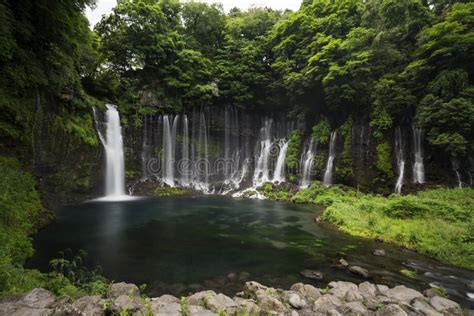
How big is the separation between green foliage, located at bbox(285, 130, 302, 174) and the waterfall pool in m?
10.7

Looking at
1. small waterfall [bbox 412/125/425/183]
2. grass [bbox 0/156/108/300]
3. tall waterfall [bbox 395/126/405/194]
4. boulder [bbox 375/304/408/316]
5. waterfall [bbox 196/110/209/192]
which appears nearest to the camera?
boulder [bbox 375/304/408/316]

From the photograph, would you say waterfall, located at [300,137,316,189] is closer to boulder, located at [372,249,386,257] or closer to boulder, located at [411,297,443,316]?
boulder, located at [372,249,386,257]

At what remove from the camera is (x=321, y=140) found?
2253 cm

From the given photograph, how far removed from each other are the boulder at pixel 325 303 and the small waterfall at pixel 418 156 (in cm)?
1614

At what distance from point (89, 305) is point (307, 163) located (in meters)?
21.3

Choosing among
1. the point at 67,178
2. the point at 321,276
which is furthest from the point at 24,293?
the point at 67,178

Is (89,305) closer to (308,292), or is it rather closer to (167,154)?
(308,292)

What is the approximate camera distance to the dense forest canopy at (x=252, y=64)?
33.6ft

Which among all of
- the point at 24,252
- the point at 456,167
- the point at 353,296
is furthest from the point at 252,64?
the point at 353,296

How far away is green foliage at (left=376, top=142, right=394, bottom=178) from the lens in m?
18.0

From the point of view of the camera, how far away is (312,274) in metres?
6.38

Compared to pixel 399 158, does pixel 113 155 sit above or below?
above

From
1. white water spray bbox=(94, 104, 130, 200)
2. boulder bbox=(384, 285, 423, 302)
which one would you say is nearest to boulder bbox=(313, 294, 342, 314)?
boulder bbox=(384, 285, 423, 302)

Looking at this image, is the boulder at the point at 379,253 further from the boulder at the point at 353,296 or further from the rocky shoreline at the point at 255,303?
the boulder at the point at 353,296
